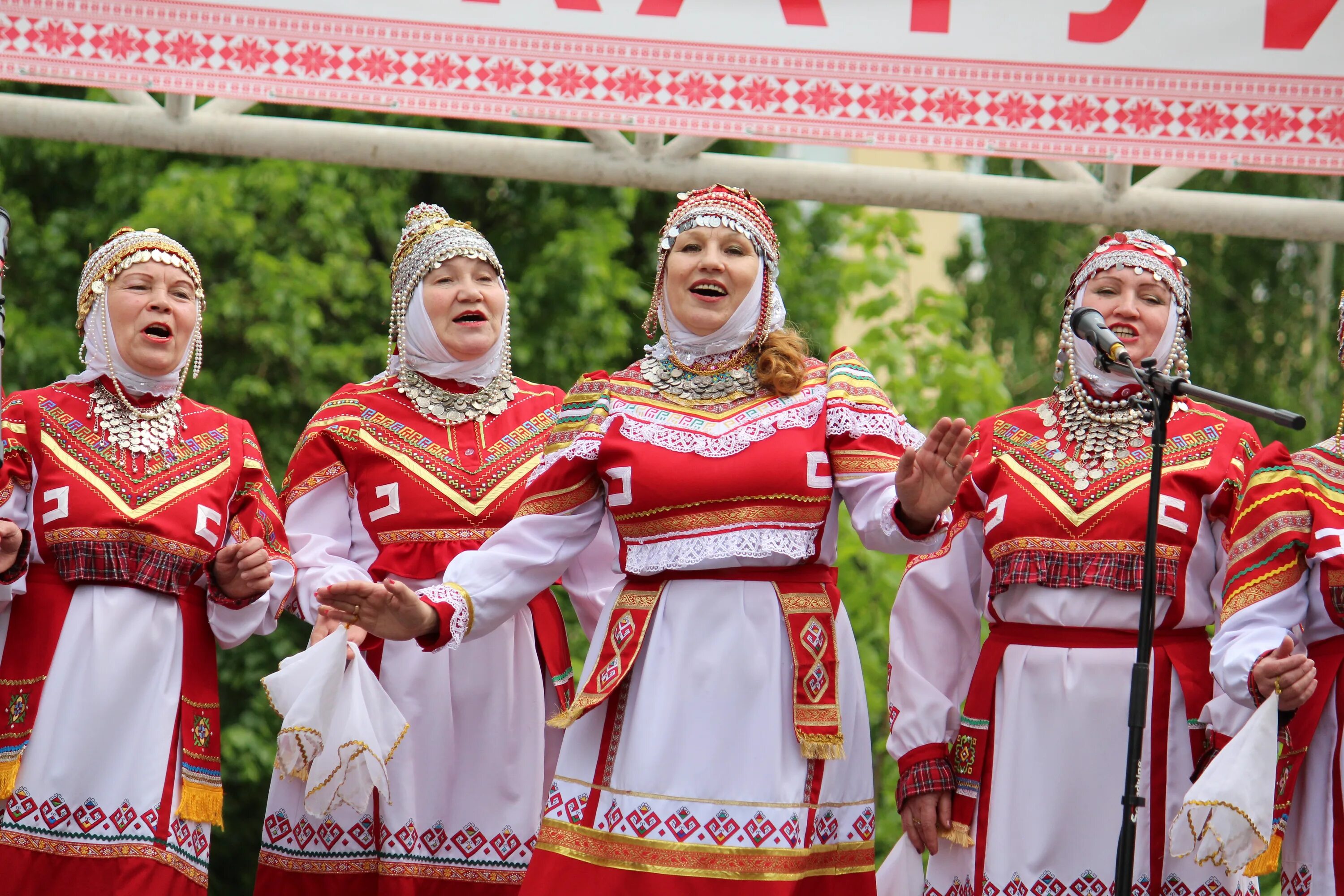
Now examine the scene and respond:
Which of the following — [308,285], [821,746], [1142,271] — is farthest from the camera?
[308,285]

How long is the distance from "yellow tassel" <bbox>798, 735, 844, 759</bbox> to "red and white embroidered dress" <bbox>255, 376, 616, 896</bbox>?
43.1 inches

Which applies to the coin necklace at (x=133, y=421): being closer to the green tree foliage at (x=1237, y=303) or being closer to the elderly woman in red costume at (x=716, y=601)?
the elderly woman in red costume at (x=716, y=601)

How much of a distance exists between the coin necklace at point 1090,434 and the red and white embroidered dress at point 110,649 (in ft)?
6.88

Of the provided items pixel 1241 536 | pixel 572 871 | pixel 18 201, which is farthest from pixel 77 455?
pixel 18 201

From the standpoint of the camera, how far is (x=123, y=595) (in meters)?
4.57

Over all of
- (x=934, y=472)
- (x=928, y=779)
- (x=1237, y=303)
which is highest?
Result: (x=1237, y=303)

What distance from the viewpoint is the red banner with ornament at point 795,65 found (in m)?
5.21

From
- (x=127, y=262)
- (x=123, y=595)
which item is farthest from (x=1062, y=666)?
(x=127, y=262)

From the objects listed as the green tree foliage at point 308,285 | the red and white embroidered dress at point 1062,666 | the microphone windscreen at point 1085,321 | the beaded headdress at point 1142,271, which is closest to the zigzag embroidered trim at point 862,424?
the red and white embroidered dress at point 1062,666

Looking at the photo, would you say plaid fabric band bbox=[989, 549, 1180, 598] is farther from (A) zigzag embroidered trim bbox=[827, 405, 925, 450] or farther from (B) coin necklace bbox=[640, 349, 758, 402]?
(B) coin necklace bbox=[640, 349, 758, 402]

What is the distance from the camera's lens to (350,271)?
8188 millimetres

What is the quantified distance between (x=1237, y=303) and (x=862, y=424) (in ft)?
31.2

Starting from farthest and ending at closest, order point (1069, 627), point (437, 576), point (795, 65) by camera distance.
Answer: point (795, 65) < point (437, 576) < point (1069, 627)

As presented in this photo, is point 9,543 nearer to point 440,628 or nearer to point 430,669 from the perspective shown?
point 430,669
